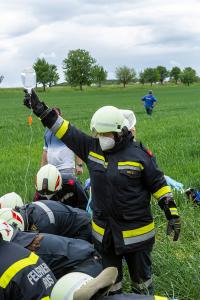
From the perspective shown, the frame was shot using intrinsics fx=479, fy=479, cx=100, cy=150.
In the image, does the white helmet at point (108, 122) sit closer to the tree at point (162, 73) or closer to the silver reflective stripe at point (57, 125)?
the silver reflective stripe at point (57, 125)


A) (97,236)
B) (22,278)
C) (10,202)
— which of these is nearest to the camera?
(22,278)

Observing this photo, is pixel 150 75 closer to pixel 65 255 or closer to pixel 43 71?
pixel 43 71

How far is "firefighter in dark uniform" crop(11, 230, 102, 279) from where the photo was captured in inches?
158

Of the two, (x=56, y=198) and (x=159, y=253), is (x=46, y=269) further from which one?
(x=56, y=198)

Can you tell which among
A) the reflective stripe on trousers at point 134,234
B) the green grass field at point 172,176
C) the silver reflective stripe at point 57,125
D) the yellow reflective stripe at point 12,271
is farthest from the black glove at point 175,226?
the yellow reflective stripe at point 12,271

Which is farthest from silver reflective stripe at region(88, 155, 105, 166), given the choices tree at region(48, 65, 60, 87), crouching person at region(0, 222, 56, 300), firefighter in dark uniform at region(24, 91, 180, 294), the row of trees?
tree at region(48, 65, 60, 87)

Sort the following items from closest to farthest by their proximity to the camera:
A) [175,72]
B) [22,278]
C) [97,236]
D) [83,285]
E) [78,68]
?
[83,285] < [22,278] < [97,236] < [78,68] < [175,72]

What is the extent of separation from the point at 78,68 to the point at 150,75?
90.0ft

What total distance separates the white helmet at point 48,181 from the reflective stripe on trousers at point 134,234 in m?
1.40

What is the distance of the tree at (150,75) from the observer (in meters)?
126

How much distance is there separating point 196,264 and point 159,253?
0.53 meters

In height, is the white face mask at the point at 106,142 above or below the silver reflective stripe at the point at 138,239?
above

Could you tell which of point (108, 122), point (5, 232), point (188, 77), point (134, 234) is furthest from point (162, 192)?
point (188, 77)

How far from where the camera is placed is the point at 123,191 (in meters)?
3.98
